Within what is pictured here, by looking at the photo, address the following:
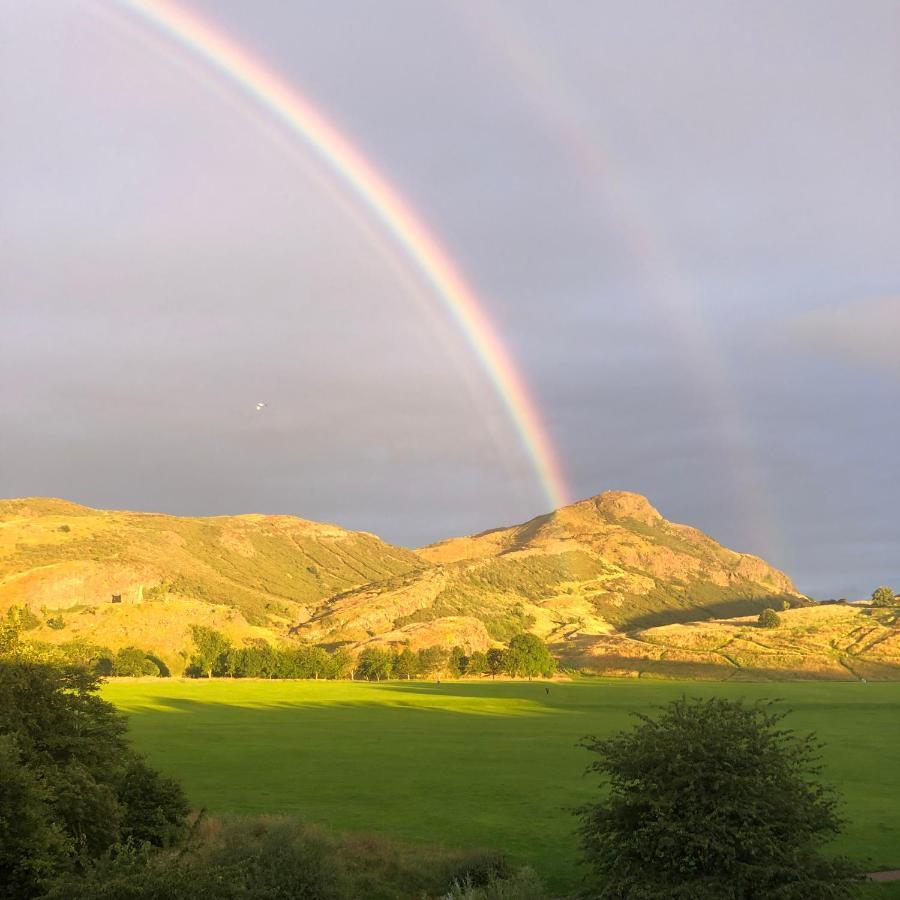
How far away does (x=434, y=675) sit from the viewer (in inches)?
7795

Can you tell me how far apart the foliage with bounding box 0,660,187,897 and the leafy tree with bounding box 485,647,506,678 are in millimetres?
159305

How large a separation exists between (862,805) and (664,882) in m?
26.3

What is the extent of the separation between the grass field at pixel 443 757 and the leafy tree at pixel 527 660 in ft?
174

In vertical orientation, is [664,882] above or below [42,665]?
below

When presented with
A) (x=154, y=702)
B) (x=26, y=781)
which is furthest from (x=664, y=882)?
→ (x=154, y=702)

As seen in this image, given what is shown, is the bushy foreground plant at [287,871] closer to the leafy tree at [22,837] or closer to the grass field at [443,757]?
the leafy tree at [22,837]

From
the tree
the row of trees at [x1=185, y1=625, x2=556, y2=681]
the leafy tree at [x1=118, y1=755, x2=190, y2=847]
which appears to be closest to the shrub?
the tree

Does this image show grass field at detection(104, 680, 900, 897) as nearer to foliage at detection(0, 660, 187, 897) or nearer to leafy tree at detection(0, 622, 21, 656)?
foliage at detection(0, 660, 187, 897)

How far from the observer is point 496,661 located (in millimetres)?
195875

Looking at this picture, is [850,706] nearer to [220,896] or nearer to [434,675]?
[434,675]

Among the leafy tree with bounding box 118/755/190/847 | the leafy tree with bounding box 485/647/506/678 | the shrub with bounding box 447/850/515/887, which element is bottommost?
the shrub with bounding box 447/850/515/887

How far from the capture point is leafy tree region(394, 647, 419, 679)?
7677 inches

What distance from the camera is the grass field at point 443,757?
4356 cm

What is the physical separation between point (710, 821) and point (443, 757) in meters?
41.2
